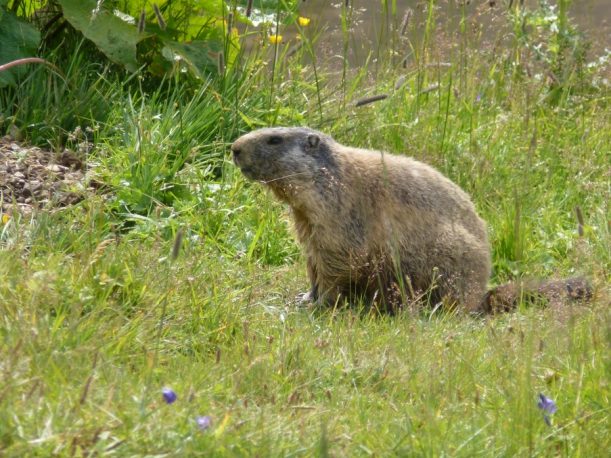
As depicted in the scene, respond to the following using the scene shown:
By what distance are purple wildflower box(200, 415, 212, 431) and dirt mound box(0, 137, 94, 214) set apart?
2.48 metres

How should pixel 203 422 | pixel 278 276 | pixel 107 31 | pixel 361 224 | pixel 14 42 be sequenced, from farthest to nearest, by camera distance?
pixel 107 31, pixel 14 42, pixel 278 276, pixel 361 224, pixel 203 422

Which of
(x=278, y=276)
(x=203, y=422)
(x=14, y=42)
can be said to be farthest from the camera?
(x=14, y=42)

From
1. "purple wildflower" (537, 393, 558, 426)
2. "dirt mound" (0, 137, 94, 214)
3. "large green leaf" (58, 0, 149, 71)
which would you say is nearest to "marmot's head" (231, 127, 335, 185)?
"dirt mound" (0, 137, 94, 214)

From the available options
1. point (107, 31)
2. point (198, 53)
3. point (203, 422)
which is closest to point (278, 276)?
point (198, 53)

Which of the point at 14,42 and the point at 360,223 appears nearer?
the point at 360,223

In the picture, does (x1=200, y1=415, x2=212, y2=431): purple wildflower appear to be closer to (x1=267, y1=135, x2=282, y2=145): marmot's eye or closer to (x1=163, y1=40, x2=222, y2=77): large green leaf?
(x1=267, y1=135, x2=282, y2=145): marmot's eye

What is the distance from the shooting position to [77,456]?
2.78m

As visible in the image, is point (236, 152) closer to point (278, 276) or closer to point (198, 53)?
point (278, 276)

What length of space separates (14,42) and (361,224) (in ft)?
7.04

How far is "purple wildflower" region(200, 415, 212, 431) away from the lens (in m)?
2.92

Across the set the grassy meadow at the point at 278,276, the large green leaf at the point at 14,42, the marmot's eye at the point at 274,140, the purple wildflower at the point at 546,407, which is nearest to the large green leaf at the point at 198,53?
the grassy meadow at the point at 278,276

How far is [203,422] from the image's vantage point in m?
2.92

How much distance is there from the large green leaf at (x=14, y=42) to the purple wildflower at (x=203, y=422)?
3.57m

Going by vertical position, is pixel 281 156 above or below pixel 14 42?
below
